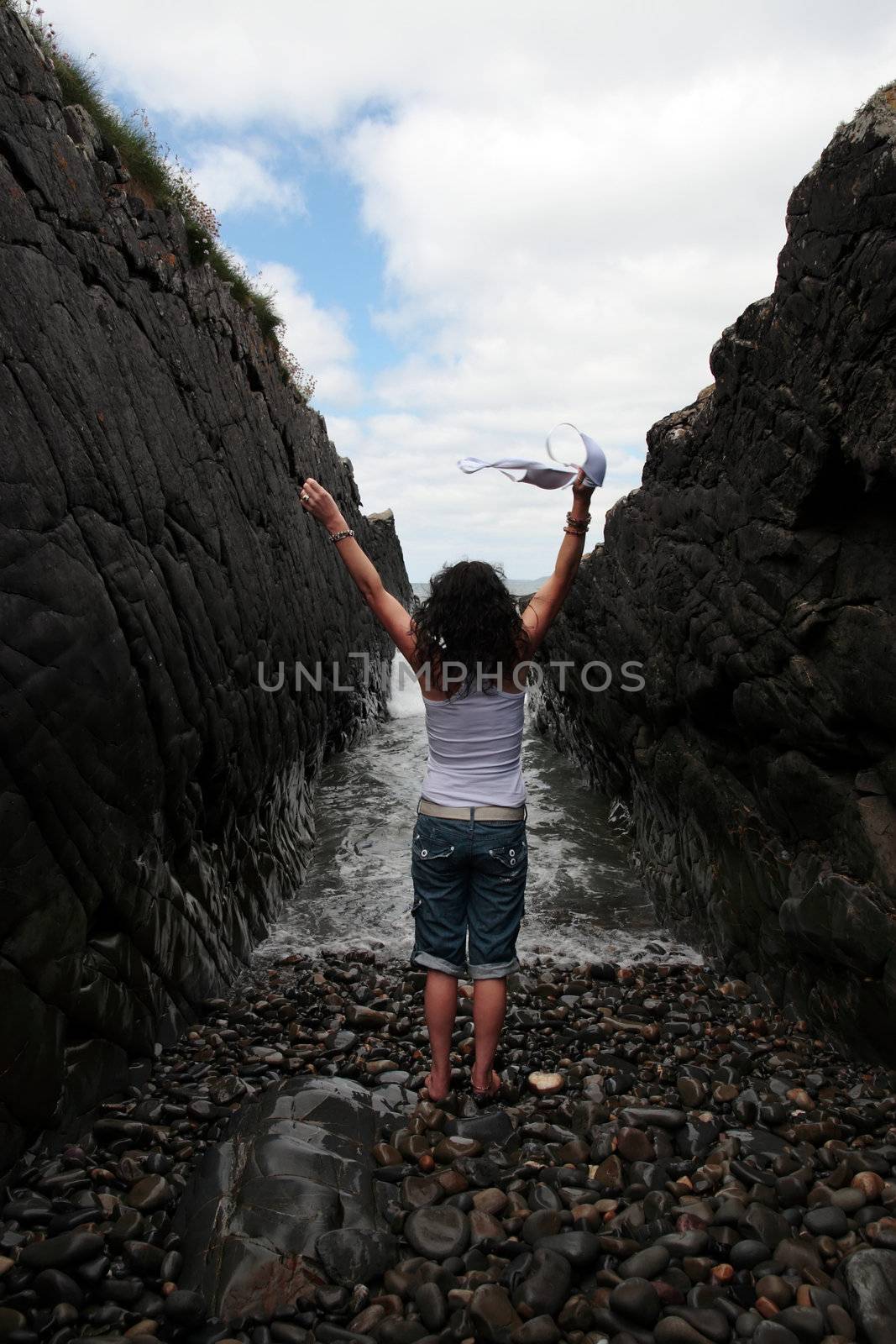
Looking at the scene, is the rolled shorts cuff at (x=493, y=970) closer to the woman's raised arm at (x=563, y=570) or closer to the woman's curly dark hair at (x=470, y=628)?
the woman's curly dark hair at (x=470, y=628)

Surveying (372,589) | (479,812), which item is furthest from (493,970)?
(372,589)

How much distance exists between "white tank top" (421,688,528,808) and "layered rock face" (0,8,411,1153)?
6.47ft

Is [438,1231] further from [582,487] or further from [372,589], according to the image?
[582,487]

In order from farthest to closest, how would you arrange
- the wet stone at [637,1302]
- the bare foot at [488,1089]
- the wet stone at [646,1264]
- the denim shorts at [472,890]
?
the bare foot at [488,1089] → the denim shorts at [472,890] → the wet stone at [646,1264] → the wet stone at [637,1302]

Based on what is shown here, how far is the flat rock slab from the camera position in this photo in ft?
10.1

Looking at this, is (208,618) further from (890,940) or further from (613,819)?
(613,819)

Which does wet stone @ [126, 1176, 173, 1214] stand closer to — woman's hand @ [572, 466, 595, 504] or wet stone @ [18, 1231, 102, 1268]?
wet stone @ [18, 1231, 102, 1268]

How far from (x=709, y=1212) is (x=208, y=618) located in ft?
17.9

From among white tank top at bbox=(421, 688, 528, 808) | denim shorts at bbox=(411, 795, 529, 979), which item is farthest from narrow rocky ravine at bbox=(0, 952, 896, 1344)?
white tank top at bbox=(421, 688, 528, 808)

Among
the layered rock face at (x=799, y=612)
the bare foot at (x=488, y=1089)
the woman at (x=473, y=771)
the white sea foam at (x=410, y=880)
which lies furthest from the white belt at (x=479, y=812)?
the white sea foam at (x=410, y=880)

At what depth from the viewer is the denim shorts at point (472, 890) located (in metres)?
4.15

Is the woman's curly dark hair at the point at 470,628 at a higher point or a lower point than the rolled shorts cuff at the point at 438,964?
higher

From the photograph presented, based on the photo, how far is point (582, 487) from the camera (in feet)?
13.5

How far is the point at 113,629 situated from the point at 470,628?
7.82 ft
